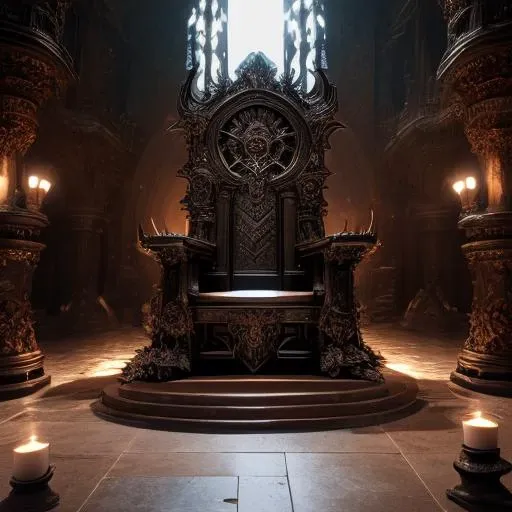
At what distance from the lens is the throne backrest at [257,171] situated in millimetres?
3613

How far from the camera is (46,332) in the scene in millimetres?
7660

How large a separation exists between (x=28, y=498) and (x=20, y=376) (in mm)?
2195

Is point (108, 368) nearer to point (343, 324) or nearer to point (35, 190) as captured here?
point (35, 190)

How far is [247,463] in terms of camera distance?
194cm

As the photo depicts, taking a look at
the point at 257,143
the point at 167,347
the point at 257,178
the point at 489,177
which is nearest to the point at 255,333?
the point at 167,347

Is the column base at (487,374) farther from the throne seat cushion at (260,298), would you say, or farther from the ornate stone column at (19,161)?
the ornate stone column at (19,161)

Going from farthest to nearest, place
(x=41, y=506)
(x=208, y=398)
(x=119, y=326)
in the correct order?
(x=119, y=326), (x=208, y=398), (x=41, y=506)

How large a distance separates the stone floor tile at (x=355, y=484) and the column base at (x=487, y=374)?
5.79 feet

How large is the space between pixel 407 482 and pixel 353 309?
125 centimetres

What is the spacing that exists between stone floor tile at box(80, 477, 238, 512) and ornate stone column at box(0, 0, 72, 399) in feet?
6.54

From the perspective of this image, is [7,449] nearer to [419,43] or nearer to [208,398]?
[208,398]

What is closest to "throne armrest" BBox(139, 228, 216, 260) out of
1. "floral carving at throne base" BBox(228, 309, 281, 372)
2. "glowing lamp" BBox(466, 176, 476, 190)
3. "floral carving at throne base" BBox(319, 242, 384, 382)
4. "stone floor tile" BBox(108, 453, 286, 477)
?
"floral carving at throne base" BBox(228, 309, 281, 372)

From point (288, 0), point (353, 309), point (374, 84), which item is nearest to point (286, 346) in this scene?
point (353, 309)

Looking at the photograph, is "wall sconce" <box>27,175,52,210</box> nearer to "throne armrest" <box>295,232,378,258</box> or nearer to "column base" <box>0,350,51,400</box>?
"column base" <box>0,350,51,400</box>
